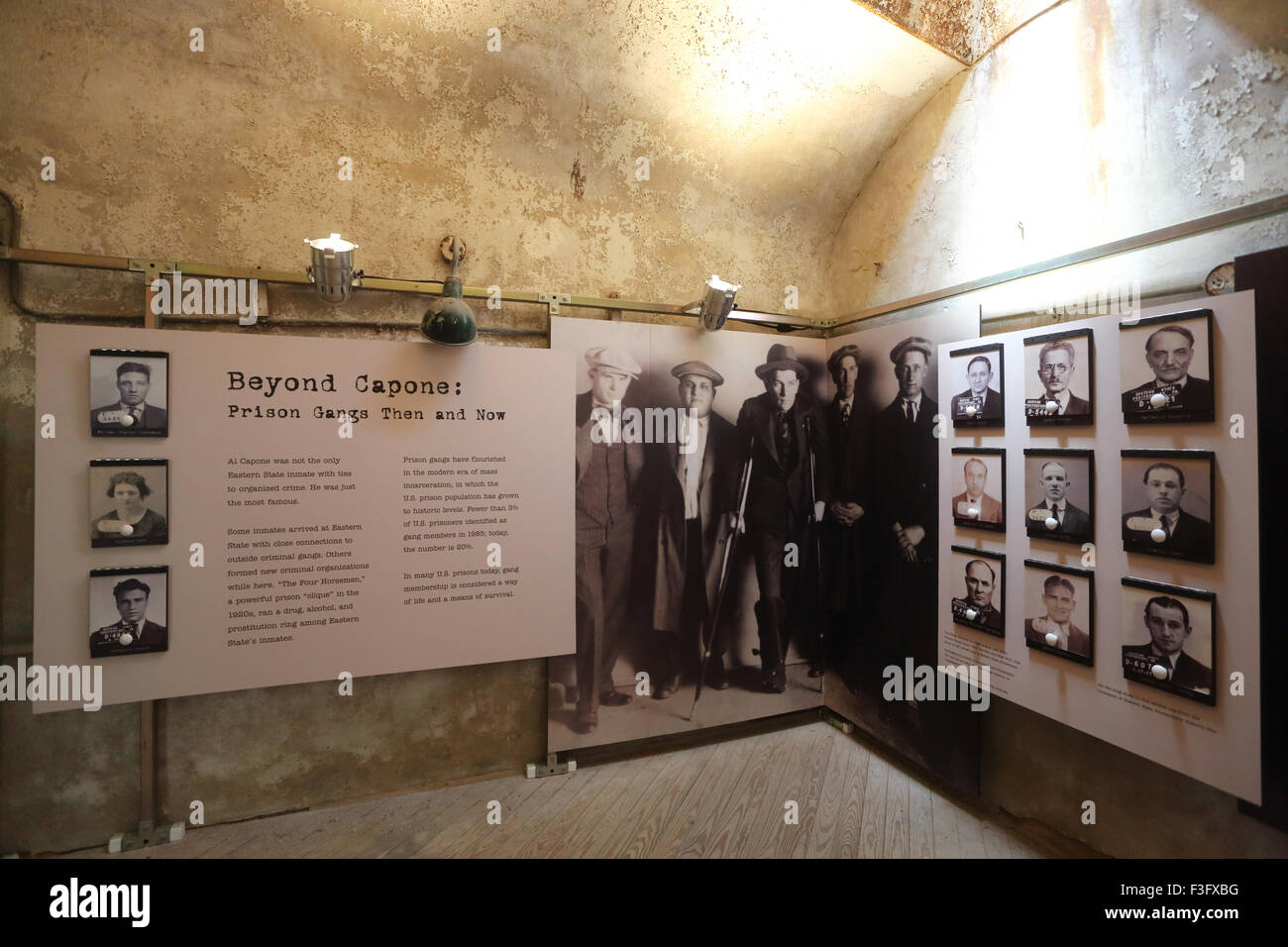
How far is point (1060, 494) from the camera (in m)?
2.25

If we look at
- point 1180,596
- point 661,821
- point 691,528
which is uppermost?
point 691,528

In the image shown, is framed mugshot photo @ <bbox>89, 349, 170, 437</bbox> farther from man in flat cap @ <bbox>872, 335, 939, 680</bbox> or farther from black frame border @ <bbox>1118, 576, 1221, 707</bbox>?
black frame border @ <bbox>1118, 576, 1221, 707</bbox>

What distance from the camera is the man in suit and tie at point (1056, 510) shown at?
219cm

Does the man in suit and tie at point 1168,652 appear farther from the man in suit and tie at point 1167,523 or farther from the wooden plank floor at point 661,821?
the wooden plank floor at point 661,821

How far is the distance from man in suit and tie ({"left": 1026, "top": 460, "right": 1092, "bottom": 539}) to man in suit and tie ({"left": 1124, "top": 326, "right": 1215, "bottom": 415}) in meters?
0.36

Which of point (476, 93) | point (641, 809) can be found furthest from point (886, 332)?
point (641, 809)

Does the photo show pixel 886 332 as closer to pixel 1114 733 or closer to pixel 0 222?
pixel 1114 733

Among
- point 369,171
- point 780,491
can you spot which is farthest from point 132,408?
point 780,491

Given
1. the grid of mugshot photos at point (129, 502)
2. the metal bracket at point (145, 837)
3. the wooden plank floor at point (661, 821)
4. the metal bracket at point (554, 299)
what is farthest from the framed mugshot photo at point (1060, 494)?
the metal bracket at point (145, 837)

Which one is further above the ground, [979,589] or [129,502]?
[129,502]

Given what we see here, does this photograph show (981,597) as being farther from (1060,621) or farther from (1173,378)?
(1173,378)

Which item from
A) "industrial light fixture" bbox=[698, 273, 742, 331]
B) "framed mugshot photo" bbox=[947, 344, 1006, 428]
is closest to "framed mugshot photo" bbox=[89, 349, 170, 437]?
"industrial light fixture" bbox=[698, 273, 742, 331]

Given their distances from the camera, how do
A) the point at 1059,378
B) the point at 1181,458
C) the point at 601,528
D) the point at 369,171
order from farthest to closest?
1. the point at 601,528
2. the point at 369,171
3. the point at 1059,378
4. the point at 1181,458

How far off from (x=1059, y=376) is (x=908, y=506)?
3.26 feet
